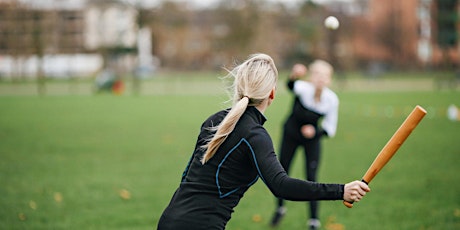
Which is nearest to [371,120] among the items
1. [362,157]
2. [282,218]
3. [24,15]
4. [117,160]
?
[362,157]

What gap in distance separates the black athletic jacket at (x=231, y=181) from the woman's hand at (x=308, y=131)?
3.98 metres

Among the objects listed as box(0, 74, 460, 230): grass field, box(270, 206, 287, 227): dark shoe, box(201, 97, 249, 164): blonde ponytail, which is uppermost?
box(201, 97, 249, 164): blonde ponytail

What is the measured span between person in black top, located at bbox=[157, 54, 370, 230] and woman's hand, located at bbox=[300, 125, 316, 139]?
395 centimetres

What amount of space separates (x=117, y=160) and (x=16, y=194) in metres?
4.23

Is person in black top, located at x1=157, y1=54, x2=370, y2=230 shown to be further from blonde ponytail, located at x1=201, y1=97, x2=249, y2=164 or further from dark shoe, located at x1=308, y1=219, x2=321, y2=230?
dark shoe, located at x1=308, y1=219, x2=321, y2=230

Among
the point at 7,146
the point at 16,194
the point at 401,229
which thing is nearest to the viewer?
the point at 401,229

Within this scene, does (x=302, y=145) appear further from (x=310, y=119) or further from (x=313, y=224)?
(x=313, y=224)

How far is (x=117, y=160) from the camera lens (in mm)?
13969

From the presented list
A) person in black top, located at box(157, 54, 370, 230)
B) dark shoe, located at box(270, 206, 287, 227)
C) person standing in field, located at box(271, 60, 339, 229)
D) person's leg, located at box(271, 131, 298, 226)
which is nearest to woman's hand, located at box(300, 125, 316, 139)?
person standing in field, located at box(271, 60, 339, 229)

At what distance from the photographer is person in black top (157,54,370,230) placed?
12.2ft

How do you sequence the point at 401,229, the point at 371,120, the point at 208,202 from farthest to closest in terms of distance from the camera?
the point at 371,120
the point at 401,229
the point at 208,202

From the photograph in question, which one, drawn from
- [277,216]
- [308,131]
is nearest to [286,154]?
Answer: [308,131]

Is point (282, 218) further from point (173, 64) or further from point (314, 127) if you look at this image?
point (173, 64)

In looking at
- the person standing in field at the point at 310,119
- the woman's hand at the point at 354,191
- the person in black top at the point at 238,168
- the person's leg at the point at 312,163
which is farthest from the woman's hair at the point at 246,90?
the person's leg at the point at 312,163
